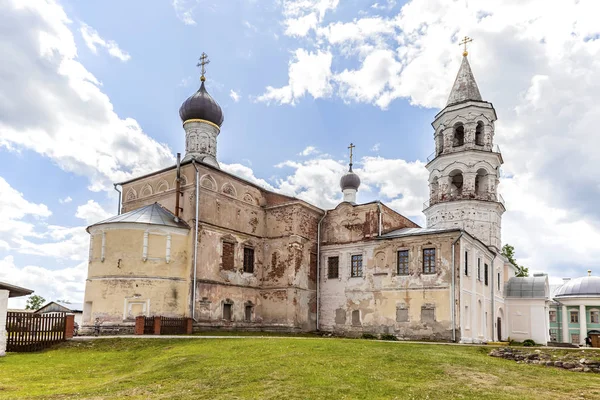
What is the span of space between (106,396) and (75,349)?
956 cm

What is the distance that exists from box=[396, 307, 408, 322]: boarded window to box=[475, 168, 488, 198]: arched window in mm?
10675

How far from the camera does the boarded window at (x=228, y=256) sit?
26.0 meters

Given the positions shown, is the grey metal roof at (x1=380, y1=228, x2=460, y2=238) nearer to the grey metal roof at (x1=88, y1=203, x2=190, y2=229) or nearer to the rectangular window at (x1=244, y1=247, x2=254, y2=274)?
the rectangular window at (x1=244, y1=247, x2=254, y2=274)

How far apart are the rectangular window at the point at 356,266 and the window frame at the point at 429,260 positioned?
4.04 m

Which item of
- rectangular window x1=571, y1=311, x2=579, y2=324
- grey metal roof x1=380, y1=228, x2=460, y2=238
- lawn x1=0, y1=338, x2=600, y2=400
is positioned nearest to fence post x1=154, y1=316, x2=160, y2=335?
lawn x1=0, y1=338, x2=600, y2=400

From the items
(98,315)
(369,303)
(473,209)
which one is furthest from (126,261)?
(473,209)

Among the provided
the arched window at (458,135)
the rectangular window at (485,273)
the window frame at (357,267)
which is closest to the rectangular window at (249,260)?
the window frame at (357,267)

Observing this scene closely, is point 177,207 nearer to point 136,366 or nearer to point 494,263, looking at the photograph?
point 136,366

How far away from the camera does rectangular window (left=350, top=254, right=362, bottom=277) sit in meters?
28.0

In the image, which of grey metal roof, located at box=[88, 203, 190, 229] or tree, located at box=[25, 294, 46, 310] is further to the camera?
tree, located at box=[25, 294, 46, 310]

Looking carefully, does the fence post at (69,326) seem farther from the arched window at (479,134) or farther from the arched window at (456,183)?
the arched window at (479,134)

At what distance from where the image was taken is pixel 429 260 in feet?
82.8

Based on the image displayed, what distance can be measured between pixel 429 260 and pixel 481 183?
9533mm

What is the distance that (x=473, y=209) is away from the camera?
30.8m
